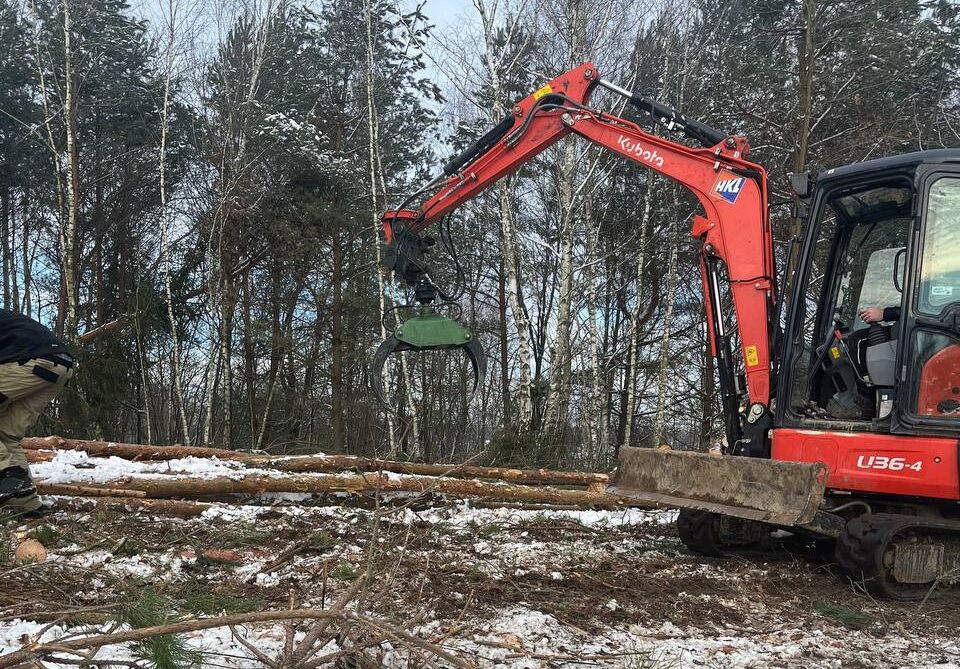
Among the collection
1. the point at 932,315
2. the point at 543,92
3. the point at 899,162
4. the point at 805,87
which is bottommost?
the point at 932,315

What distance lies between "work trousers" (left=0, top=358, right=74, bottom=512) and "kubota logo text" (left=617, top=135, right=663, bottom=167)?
184 inches

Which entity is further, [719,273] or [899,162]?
[719,273]

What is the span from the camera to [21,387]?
5371 mm

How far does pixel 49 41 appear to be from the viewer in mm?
17156

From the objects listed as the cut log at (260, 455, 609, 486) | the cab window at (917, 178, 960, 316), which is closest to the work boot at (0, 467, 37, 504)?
the cut log at (260, 455, 609, 486)

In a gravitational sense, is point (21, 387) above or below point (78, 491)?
above

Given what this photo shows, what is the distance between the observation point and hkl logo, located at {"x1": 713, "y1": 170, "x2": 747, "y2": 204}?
586 centimetres

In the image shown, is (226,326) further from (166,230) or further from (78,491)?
(78,491)

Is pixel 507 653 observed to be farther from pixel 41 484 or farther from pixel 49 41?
pixel 49 41

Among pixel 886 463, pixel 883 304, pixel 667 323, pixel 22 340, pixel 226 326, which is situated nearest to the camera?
pixel 886 463

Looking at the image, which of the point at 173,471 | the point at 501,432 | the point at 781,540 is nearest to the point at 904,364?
the point at 781,540

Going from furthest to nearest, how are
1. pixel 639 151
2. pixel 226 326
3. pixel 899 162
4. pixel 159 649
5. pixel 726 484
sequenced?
1. pixel 226 326
2. pixel 639 151
3. pixel 726 484
4. pixel 899 162
5. pixel 159 649

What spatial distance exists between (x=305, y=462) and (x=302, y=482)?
828 millimetres

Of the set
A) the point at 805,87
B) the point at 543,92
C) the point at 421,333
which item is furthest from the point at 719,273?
the point at 805,87
